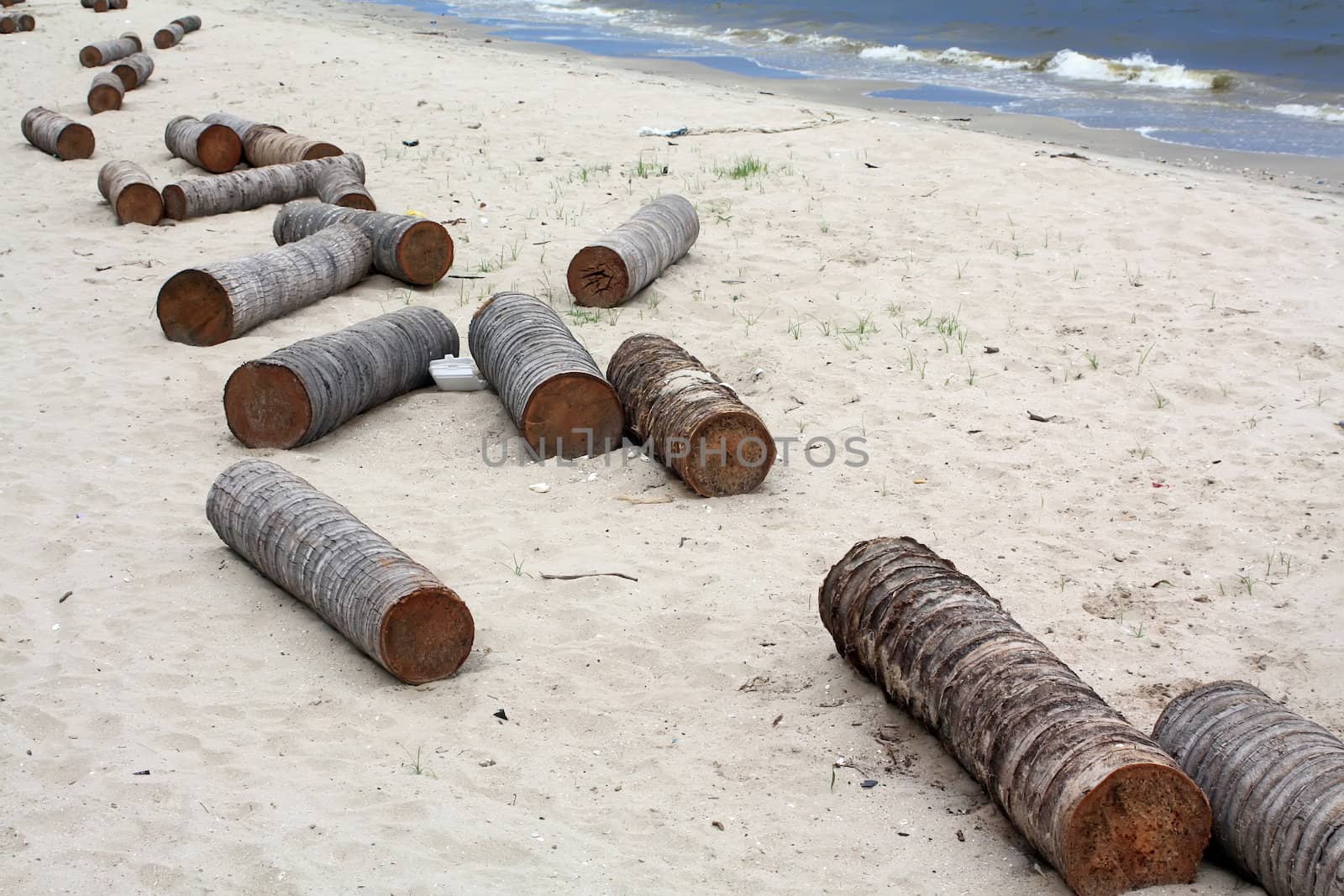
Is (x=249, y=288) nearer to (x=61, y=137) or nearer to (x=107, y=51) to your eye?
(x=61, y=137)

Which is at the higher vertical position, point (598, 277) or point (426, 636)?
point (598, 277)

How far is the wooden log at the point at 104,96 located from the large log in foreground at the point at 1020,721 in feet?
43.1

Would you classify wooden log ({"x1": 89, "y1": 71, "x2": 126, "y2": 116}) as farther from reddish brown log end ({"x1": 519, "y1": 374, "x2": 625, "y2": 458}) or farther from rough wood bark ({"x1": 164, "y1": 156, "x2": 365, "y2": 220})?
reddish brown log end ({"x1": 519, "y1": 374, "x2": 625, "y2": 458})

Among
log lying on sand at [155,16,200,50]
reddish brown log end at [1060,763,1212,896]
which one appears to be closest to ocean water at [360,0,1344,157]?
log lying on sand at [155,16,200,50]

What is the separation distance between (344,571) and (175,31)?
58.0 ft

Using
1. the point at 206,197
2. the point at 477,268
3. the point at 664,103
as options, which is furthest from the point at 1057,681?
the point at 664,103

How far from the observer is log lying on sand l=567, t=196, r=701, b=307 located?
324 inches

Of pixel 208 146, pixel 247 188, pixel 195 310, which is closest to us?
pixel 195 310

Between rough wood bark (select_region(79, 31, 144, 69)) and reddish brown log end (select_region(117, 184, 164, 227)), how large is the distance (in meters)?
8.65

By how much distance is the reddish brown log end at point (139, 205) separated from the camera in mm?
10109

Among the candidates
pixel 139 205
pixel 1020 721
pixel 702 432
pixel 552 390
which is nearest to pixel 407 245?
pixel 552 390

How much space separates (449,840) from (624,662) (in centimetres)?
122

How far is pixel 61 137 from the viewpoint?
1231 cm

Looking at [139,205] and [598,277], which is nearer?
[598,277]
